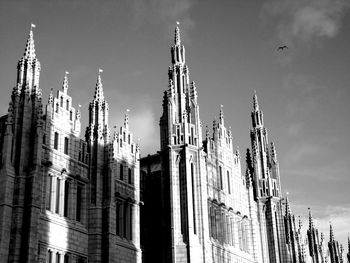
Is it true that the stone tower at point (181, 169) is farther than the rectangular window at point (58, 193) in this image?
Yes

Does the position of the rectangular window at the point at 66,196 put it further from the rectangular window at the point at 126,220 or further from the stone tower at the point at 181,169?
the stone tower at the point at 181,169

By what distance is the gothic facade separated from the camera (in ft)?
122

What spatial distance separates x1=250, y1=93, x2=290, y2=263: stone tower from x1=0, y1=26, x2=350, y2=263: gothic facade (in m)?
0.14

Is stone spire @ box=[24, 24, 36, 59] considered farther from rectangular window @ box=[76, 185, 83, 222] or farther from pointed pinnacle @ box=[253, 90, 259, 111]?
Result: pointed pinnacle @ box=[253, 90, 259, 111]

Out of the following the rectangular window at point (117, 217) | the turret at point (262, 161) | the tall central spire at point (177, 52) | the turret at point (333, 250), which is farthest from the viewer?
the turret at point (333, 250)

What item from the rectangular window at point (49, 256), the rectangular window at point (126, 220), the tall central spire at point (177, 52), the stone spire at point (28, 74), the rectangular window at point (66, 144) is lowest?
the rectangular window at point (49, 256)

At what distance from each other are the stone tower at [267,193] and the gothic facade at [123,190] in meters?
0.14

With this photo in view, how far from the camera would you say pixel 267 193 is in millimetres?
68000

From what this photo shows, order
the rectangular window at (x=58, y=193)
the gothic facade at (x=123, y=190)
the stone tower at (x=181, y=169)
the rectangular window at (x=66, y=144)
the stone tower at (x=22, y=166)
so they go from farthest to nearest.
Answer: the stone tower at (x=181, y=169) → the rectangular window at (x=66, y=144) → the rectangular window at (x=58, y=193) → the gothic facade at (x=123, y=190) → the stone tower at (x=22, y=166)

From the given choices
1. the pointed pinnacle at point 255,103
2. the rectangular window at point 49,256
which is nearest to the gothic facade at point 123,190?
the rectangular window at point 49,256

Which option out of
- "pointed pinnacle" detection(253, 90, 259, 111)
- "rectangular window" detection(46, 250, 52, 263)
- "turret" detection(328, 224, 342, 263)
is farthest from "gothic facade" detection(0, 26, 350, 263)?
"turret" detection(328, 224, 342, 263)

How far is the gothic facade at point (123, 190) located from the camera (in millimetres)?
37219

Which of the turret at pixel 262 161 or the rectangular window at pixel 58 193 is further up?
the turret at pixel 262 161

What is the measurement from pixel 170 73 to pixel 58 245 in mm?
22599
